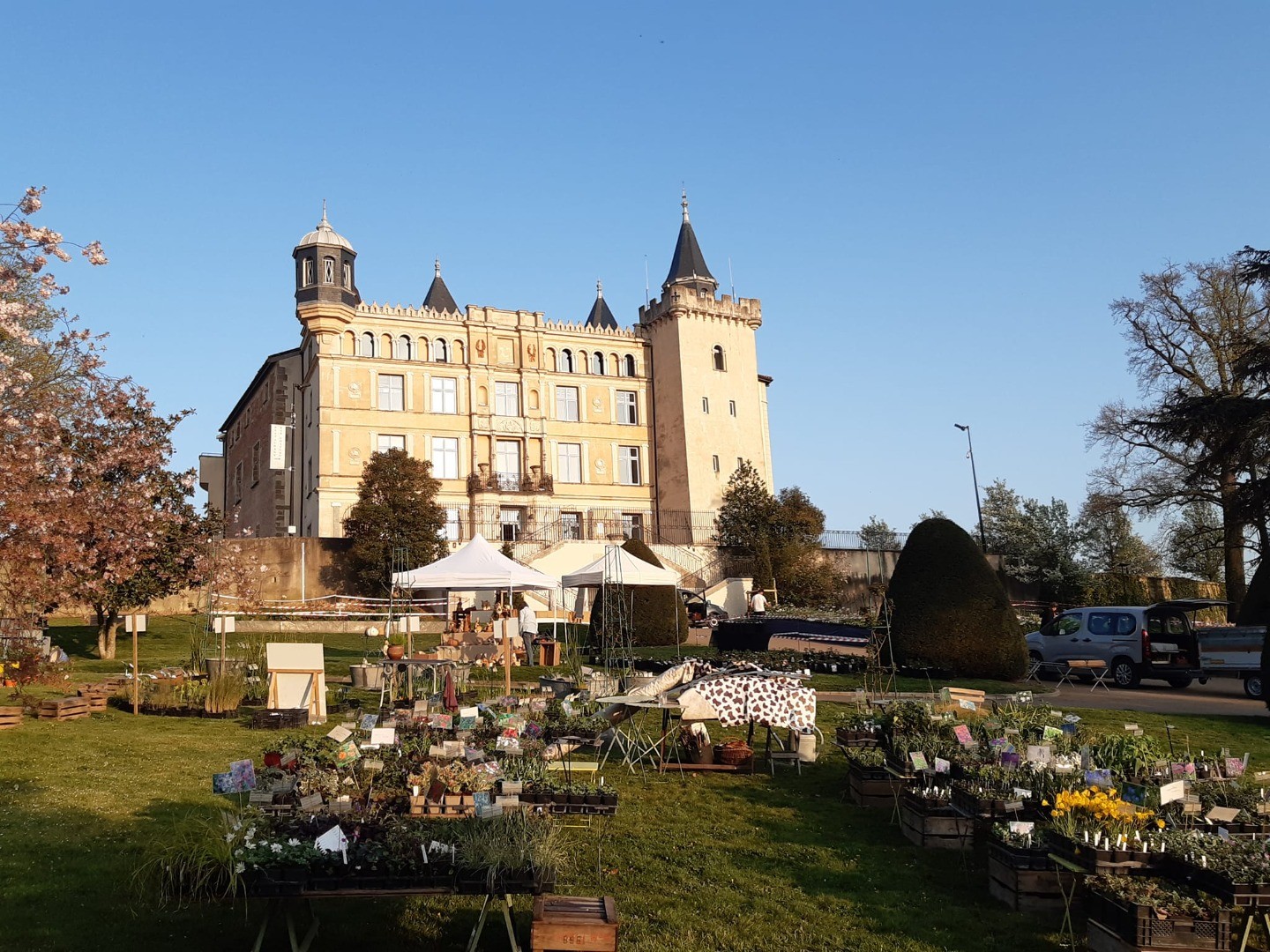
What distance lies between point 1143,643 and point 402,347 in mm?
33095

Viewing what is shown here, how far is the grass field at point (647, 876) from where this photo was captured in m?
6.34

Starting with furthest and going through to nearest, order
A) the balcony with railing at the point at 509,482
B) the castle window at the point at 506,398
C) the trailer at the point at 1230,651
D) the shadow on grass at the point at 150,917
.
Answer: the castle window at the point at 506,398
the balcony with railing at the point at 509,482
the trailer at the point at 1230,651
the shadow on grass at the point at 150,917

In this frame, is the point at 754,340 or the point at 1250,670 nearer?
the point at 1250,670

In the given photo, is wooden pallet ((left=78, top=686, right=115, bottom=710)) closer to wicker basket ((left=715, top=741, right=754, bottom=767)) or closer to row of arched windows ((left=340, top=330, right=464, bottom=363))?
wicker basket ((left=715, top=741, right=754, bottom=767))

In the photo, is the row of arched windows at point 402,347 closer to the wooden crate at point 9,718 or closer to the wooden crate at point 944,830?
the wooden crate at point 9,718

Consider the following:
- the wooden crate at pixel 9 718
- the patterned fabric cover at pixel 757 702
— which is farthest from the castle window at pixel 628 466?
the patterned fabric cover at pixel 757 702

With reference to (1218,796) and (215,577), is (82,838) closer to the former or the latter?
(1218,796)

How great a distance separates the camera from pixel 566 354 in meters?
49.7

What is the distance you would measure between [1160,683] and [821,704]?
1050 cm

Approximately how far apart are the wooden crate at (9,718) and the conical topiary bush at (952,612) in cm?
1427

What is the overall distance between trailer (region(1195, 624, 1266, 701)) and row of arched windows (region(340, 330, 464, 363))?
3258 cm

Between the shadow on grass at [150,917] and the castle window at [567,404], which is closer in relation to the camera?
the shadow on grass at [150,917]

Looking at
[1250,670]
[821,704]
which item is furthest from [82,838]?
[1250,670]

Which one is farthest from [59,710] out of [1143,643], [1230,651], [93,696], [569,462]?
[569,462]
